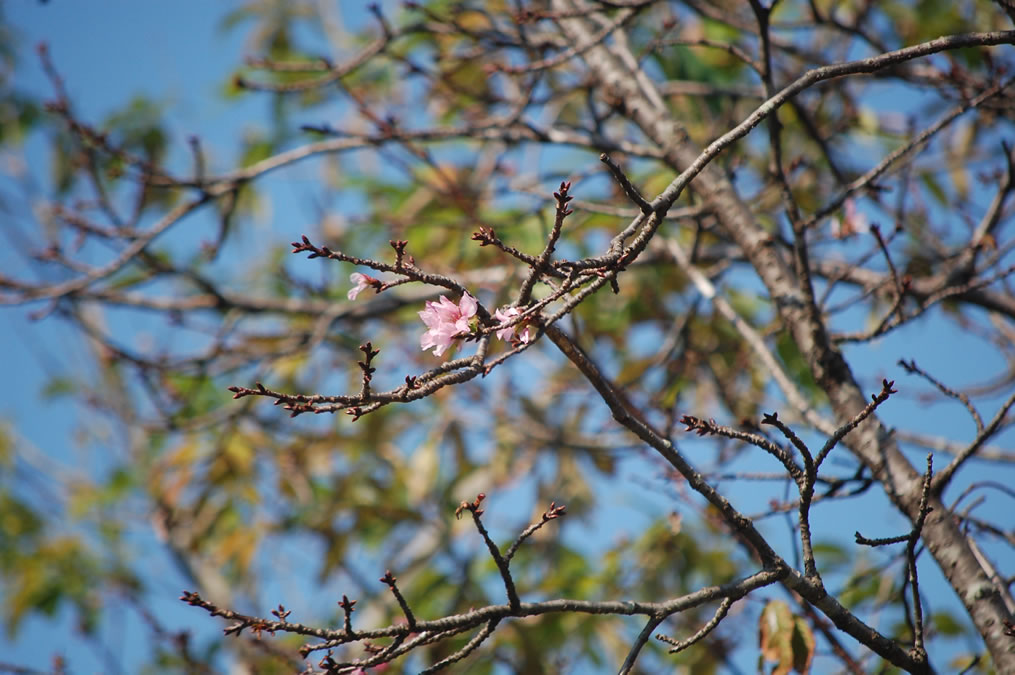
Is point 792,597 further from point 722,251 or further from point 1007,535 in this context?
point 722,251

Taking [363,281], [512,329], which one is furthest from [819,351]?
[363,281]

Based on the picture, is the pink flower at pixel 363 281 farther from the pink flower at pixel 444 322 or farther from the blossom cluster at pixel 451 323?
the pink flower at pixel 444 322

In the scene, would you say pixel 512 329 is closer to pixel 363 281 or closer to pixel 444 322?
pixel 444 322

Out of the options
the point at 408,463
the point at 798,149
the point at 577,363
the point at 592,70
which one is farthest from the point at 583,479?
the point at 577,363

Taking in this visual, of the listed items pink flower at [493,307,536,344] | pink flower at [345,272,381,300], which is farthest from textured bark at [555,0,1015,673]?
pink flower at [345,272,381,300]

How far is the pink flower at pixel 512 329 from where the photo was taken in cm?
120

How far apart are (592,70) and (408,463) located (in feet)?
9.27

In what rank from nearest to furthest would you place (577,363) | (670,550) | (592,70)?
(577,363), (592,70), (670,550)

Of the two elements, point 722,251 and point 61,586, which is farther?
point 61,586

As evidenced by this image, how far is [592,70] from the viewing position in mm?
2605

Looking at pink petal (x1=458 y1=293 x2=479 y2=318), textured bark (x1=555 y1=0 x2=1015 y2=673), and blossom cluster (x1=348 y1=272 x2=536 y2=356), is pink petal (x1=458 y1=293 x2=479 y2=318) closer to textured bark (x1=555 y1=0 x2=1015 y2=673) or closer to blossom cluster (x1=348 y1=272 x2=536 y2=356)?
blossom cluster (x1=348 y1=272 x2=536 y2=356)

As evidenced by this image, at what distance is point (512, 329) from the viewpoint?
48.1 inches

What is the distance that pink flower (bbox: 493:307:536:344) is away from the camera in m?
1.20

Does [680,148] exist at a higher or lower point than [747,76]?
lower
